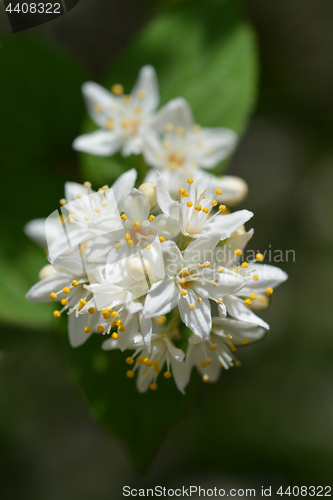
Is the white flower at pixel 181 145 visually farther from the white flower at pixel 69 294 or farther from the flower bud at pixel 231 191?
the white flower at pixel 69 294

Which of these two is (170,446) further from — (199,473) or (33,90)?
(33,90)

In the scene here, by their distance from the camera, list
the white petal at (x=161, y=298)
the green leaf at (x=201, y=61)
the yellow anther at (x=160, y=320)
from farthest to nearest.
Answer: the green leaf at (x=201, y=61) < the yellow anther at (x=160, y=320) < the white petal at (x=161, y=298)

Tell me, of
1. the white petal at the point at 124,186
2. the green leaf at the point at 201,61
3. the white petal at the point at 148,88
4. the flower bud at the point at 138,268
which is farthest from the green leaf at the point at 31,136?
the flower bud at the point at 138,268

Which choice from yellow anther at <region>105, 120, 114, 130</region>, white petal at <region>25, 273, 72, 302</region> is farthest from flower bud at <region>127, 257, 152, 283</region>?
yellow anther at <region>105, 120, 114, 130</region>

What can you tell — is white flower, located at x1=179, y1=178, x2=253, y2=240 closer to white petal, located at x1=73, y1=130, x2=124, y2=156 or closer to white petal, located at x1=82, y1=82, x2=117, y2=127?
white petal, located at x1=73, y1=130, x2=124, y2=156

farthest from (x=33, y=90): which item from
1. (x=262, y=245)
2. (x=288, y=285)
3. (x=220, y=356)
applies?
(x=288, y=285)

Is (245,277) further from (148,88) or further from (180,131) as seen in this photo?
(148,88)

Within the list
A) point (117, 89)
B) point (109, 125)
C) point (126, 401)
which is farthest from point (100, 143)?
point (126, 401)
